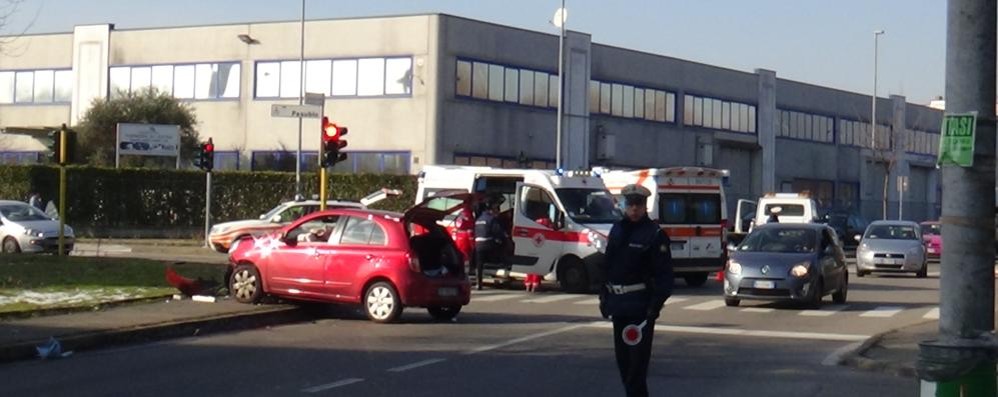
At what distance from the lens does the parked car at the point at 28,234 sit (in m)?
33.9

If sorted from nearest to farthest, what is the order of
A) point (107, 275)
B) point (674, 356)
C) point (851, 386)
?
point (851, 386) < point (674, 356) < point (107, 275)

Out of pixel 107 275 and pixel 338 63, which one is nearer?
pixel 107 275

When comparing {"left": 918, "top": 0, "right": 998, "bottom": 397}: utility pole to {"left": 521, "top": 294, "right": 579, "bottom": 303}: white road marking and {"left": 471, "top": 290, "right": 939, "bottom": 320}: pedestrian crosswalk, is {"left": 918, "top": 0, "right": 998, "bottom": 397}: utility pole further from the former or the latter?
{"left": 521, "top": 294, "right": 579, "bottom": 303}: white road marking

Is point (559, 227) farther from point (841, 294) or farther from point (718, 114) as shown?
point (718, 114)

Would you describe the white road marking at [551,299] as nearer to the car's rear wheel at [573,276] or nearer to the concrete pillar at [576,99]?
the car's rear wheel at [573,276]

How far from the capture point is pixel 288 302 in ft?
69.7

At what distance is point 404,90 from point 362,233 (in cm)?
3696

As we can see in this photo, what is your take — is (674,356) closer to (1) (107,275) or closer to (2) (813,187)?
(1) (107,275)

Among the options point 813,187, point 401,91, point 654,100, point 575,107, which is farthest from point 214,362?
point 813,187

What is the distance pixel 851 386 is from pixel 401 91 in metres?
43.6

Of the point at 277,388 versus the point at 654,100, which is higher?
the point at 654,100

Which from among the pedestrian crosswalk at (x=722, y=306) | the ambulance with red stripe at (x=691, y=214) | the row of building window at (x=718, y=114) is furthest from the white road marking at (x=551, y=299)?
the row of building window at (x=718, y=114)

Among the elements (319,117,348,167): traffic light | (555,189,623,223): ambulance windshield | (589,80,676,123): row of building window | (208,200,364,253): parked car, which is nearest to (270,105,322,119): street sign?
(208,200,364,253): parked car

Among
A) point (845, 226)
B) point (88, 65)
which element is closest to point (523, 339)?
point (845, 226)
